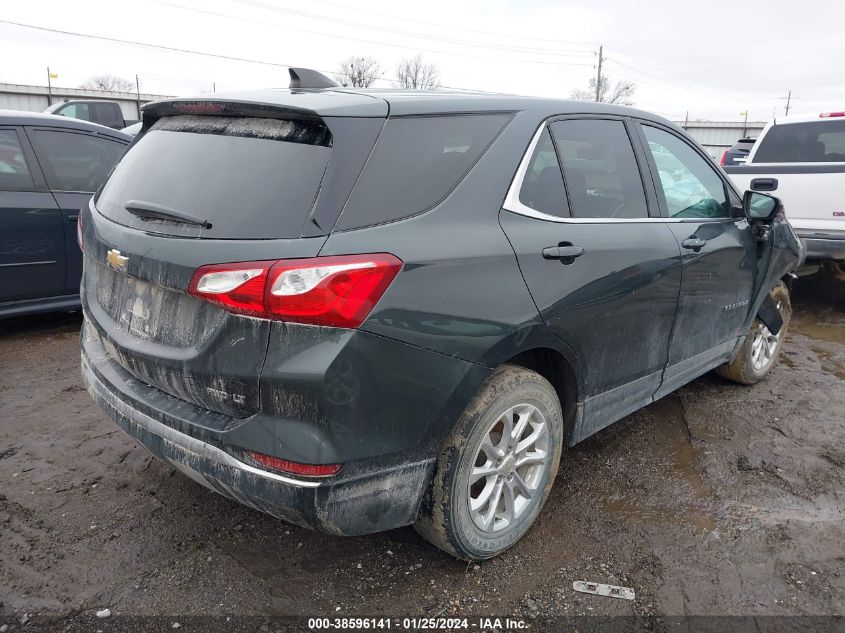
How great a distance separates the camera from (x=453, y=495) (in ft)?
7.40

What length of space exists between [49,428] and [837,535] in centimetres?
403

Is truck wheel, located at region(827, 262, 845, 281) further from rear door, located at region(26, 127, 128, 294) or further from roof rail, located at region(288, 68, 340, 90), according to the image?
rear door, located at region(26, 127, 128, 294)

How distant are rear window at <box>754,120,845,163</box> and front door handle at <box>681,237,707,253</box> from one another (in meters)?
4.99

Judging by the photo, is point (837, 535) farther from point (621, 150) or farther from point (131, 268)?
point (131, 268)

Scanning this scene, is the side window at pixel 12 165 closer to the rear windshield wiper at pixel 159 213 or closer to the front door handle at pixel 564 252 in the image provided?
the rear windshield wiper at pixel 159 213

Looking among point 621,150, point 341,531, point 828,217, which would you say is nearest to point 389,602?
point 341,531

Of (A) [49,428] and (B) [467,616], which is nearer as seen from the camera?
(B) [467,616]

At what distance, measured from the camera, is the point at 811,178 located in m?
6.41

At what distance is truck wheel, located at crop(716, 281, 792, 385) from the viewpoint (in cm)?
432

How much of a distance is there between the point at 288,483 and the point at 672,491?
2.06 m

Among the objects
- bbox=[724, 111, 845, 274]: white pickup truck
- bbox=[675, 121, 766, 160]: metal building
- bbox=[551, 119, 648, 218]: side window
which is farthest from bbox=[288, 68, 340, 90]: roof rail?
bbox=[675, 121, 766, 160]: metal building

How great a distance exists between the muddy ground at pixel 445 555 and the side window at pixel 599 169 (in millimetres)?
1369

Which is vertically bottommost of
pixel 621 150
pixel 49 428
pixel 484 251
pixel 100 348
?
pixel 49 428

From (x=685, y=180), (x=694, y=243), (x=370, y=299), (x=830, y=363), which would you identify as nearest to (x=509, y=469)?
(x=370, y=299)
